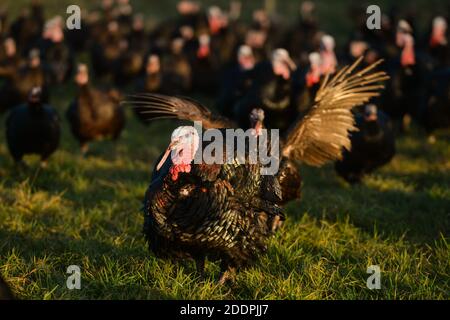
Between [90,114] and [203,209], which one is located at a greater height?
[90,114]

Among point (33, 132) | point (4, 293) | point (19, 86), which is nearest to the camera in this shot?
point (4, 293)

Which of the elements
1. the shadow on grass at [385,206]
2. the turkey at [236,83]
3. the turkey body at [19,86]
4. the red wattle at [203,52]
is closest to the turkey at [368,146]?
the shadow on grass at [385,206]

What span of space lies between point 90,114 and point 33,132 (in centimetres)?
120

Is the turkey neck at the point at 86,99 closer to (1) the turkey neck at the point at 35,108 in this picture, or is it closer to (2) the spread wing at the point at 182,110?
(1) the turkey neck at the point at 35,108

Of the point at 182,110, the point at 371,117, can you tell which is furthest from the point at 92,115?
the point at 371,117

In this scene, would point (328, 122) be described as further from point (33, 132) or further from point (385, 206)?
point (33, 132)

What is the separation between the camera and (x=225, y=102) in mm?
8664

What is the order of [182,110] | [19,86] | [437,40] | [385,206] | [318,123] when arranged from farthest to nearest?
[437,40] < [19,86] < [385,206] < [318,123] < [182,110]

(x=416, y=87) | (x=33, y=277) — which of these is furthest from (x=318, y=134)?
(x=416, y=87)

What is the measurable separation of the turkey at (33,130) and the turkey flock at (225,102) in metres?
0.02

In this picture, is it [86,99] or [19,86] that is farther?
[19,86]

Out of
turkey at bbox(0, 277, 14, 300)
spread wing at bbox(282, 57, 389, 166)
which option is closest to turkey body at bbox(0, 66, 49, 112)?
spread wing at bbox(282, 57, 389, 166)

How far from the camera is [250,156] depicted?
4418 mm
